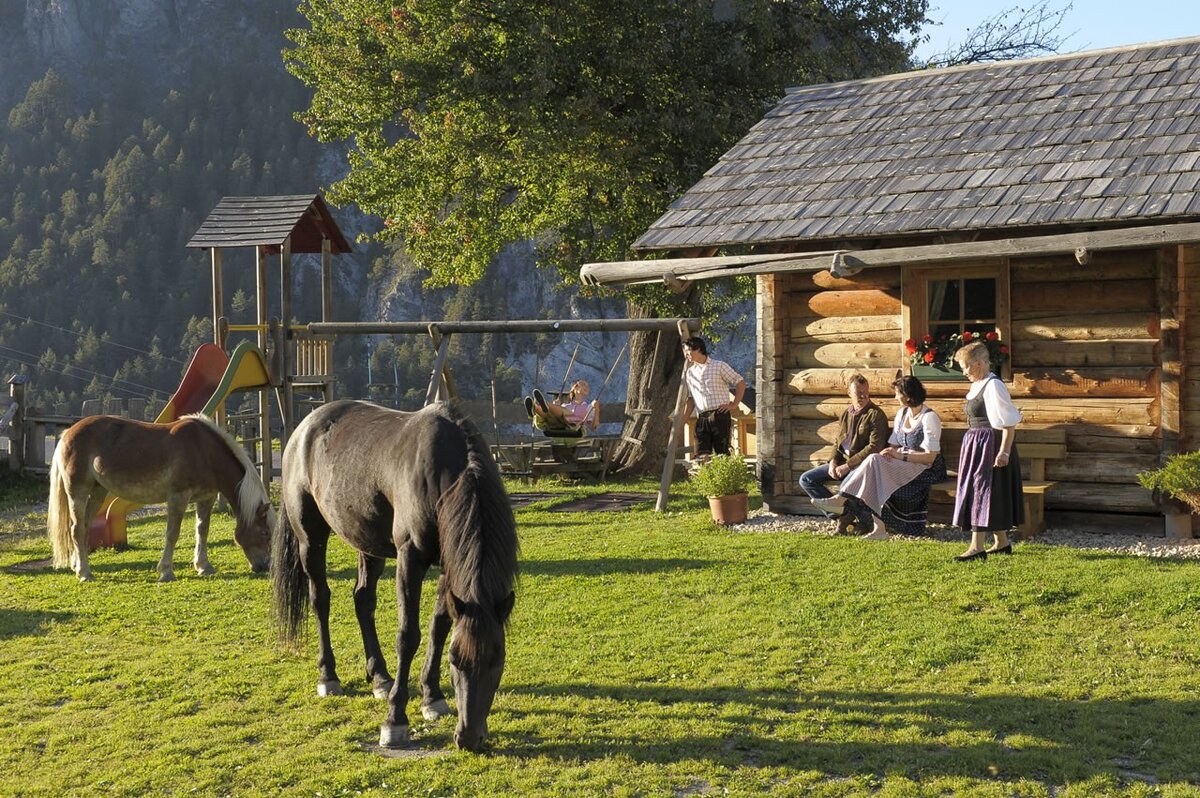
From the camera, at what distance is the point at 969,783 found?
16.4ft

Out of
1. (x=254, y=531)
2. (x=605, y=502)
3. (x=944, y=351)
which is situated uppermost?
(x=944, y=351)

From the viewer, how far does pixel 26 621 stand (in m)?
9.04

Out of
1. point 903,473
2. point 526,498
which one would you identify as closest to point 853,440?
point 903,473

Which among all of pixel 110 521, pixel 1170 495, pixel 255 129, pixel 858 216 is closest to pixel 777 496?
pixel 858 216

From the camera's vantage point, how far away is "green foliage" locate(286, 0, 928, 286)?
55.6 feet

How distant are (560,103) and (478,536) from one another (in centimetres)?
1276

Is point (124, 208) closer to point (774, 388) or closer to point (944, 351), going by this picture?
point (774, 388)

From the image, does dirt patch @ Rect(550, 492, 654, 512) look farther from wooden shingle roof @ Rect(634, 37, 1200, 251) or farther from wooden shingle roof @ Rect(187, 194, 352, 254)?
wooden shingle roof @ Rect(187, 194, 352, 254)

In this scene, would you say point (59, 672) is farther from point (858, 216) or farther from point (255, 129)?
point (255, 129)

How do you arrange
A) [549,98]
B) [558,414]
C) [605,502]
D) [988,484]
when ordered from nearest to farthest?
[988,484]
[605,502]
[558,414]
[549,98]

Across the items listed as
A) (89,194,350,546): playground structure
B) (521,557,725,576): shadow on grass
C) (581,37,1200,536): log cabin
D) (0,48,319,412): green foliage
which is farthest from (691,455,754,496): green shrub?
(0,48,319,412): green foliage

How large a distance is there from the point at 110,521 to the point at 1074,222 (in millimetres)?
9627

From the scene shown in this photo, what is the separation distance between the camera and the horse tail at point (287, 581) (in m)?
6.89

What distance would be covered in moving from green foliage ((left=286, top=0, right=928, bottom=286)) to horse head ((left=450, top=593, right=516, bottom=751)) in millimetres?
11859
